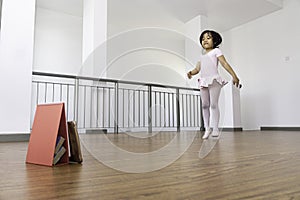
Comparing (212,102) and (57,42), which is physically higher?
(57,42)

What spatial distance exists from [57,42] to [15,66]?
9.92 ft

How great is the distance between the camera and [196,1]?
183 inches

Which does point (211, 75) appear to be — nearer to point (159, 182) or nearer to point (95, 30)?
point (159, 182)

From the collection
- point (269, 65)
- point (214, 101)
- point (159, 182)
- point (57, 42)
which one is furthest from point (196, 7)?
point (159, 182)

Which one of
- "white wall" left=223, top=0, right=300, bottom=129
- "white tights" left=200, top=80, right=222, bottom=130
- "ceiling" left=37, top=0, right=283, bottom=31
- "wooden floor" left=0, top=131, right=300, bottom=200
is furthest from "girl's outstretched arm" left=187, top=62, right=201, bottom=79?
"white wall" left=223, top=0, right=300, bottom=129

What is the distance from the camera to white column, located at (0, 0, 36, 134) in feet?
6.87

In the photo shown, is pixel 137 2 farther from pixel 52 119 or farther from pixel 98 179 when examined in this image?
pixel 98 179

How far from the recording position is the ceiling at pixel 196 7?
468 centimetres

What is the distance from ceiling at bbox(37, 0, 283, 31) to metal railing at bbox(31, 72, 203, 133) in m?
1.36

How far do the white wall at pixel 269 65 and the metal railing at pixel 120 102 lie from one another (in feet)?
4.21

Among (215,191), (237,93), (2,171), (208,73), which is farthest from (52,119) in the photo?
(237,93)

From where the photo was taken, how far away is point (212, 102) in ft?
6.65

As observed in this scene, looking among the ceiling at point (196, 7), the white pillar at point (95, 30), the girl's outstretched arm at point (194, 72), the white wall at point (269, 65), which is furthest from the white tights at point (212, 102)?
the white wall at point (269, 65)

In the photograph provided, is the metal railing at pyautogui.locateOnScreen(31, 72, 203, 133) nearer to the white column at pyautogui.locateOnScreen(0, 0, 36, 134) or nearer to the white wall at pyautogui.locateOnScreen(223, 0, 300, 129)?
the white column at pyautogui.locateOnScreen(0, 0, 36, 134)
